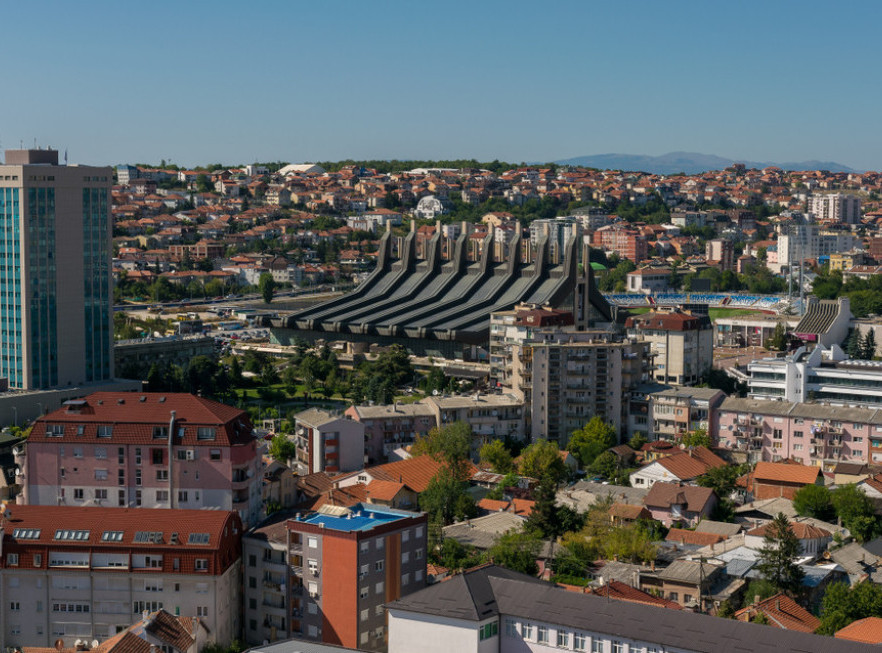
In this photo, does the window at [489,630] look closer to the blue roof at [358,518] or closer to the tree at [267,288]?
the blue roof at [358,518]

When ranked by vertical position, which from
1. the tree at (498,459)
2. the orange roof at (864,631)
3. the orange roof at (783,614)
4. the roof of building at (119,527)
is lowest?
the orange roof at (783,614)

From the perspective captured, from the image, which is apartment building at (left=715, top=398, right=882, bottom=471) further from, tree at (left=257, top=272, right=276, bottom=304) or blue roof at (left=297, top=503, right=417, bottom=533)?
tree at (left=257, top=272, right=276, bottom=304)

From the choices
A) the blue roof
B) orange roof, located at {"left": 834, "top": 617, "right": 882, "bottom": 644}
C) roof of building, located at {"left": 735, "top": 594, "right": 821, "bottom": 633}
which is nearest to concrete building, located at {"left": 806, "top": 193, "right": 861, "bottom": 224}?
roof of building, located at {"left": 735, "top": 594, "right": 821, "bottom": 633}

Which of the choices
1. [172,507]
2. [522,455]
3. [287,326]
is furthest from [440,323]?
[172,507]

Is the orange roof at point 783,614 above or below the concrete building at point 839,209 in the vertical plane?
below

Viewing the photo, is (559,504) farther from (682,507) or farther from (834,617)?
(834,617)

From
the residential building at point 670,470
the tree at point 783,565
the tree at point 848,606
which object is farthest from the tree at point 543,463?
the tree at point 848,606

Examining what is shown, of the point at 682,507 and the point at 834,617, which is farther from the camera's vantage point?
the point at 682,507

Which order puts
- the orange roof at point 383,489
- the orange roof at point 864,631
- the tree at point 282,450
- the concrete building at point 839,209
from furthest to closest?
the concrete building at point 839,209, the tree at point 282,450, the orange roof at point 383,489, the orange roof at point 864,631
